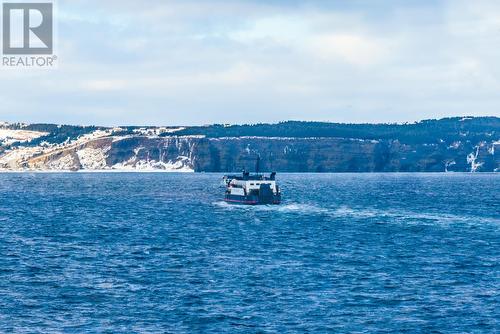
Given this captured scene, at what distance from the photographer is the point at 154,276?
61906 millimetres

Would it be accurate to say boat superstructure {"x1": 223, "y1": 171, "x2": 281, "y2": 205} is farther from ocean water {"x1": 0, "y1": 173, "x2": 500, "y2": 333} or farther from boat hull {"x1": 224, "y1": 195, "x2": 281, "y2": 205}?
ocean water {"x1": 0, "y1": 173, "x2": 500, "y2": 333}

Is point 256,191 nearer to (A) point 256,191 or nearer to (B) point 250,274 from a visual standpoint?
(A) point 256,191

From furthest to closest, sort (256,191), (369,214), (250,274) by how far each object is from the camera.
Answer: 1. (256,191)
2. (369,214)
3. (250,274)

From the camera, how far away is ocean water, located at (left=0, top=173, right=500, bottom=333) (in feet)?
156

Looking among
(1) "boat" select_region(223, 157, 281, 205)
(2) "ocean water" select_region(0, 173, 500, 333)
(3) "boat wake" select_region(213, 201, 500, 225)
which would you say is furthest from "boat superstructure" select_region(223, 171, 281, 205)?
(2) "ocean water" select_region(0, 173, 500, 333)

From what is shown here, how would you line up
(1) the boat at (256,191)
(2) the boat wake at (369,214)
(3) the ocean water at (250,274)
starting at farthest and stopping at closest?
1. (1) the boat at (256,191)
2. (2) the boat wake at (369,214)
3. (3) the ocean water at (250,274)

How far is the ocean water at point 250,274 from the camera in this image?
47500 millimetres

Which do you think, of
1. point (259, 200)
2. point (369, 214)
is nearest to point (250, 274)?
point (369, 214)

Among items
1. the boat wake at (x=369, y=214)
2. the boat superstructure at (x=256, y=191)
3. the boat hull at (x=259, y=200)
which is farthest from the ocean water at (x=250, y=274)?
the boat superstructure at (x=256, y=191)

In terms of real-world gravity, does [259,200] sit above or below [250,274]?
above

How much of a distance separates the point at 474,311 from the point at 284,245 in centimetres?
3497

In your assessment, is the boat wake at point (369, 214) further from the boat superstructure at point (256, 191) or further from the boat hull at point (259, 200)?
the boat superstructure at point (256, 191)

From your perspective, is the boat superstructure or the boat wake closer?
the boat wake

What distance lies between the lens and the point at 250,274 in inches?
2495
